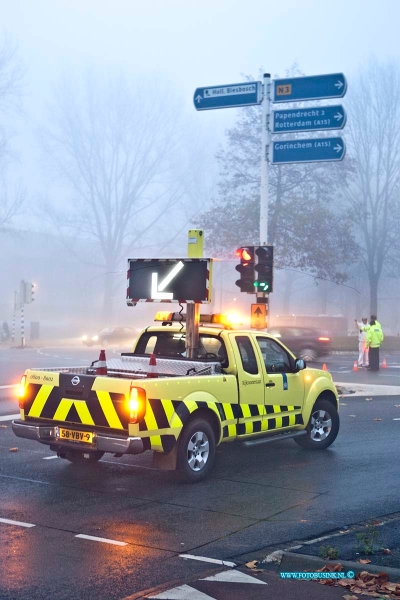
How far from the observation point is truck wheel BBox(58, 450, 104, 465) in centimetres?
1038

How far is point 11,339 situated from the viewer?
166 ft

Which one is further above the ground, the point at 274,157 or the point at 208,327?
the point at 274,157

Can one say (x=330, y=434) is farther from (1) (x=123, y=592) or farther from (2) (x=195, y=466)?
(1) (x=123, y=592)

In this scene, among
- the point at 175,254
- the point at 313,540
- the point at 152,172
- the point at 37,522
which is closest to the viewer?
the point at 313,540

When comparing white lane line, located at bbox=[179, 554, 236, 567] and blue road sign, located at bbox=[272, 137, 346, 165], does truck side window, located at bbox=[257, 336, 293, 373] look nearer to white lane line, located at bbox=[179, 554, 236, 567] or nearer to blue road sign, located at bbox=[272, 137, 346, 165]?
white lane line, located at bbox=[179, 554, 236, 567]

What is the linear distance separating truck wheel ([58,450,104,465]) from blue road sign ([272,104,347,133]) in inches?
425

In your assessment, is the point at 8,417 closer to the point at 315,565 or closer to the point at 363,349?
the point at 315,565

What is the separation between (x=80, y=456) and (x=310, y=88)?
38.5ft

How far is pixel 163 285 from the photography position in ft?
38.9

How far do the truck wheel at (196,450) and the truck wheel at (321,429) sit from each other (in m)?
2.62

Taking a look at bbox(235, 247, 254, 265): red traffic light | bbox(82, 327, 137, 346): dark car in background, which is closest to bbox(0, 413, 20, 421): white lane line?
bbox(235, 247, 254, 265): red traffic light

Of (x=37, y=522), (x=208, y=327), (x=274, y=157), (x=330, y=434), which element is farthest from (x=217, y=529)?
(x=274, y=157)

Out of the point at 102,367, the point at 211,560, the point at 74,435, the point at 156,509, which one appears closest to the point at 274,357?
the point at 102,367

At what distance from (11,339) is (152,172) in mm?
25131
